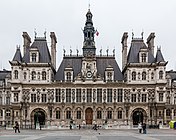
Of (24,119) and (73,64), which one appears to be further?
(73,64)

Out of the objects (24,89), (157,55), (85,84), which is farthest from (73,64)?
(157,55)

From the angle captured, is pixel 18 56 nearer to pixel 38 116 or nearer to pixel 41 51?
pixel 41 51

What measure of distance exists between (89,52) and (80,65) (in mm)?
3857

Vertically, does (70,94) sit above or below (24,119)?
above

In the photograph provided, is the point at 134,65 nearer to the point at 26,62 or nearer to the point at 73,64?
the point at 73,64

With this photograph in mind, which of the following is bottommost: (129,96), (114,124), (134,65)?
(114,124)

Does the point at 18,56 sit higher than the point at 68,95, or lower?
higher

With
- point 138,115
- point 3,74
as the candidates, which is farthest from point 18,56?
point 138,115

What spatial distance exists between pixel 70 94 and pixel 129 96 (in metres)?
13.0

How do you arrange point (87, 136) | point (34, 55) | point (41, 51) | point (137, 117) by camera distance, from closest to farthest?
point (87, 136) < point (137, 117) < point (34, 55) < point (41, 51)

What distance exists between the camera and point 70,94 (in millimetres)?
74875

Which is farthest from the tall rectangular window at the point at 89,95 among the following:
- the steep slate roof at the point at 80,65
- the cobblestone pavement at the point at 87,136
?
the cobblestone pavement at the point at 87,136

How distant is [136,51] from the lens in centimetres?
7931

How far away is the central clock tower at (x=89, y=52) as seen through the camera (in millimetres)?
76375
